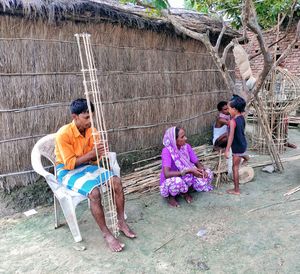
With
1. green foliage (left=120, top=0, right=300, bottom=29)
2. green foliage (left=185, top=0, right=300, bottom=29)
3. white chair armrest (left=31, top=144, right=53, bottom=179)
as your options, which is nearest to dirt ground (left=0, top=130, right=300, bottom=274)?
white chair armrest (left=31, top=144, right=53, bottom=179)

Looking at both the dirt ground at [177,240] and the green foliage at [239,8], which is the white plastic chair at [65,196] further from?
the green foliage at [239,8]

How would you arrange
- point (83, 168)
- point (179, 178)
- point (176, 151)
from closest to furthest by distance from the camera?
point (83, 168), point (179, 178), point (176, 151)

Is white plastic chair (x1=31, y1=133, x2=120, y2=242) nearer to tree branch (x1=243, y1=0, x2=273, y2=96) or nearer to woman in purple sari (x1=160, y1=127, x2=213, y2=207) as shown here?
woman in purple sari (x1=160, y1=127, x2=213, y2=207)

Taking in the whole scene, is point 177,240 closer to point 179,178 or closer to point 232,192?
point 179,178

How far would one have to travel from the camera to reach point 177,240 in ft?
9.91

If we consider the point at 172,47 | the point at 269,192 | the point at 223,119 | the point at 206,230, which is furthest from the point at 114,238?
the point at 172,47

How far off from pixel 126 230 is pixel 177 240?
20.2 inches

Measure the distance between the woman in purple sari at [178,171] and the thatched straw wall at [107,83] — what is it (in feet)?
3.84

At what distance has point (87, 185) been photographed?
2914mm

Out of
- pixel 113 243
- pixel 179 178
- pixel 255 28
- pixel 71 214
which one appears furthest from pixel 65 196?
pixel 255 28

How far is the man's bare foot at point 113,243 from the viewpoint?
2.82 meters

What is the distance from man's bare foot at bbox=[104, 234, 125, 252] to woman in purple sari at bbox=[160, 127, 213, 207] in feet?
3.39

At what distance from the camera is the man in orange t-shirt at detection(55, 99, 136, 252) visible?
2874mm

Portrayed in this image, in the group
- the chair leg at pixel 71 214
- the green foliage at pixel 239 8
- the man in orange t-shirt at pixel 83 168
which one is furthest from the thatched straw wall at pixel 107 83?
the green foliage at pixel 239 8
